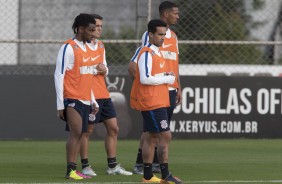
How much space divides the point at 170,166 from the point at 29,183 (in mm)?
2994

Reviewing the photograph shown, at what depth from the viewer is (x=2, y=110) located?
19625mm

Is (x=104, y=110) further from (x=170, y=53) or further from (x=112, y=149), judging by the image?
(x=170, y=53)

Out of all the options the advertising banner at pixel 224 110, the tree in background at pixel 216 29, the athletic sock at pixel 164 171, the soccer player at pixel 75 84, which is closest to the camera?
the athletic sock at pixel 164 171

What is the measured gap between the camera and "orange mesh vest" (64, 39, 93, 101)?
13.6m

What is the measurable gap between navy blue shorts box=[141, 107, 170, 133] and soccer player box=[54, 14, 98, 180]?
40.6 inches

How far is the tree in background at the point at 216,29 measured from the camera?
23250 millimetres

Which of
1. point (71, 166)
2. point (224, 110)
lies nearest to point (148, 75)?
point (71, 166)

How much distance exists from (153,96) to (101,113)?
5.28ft

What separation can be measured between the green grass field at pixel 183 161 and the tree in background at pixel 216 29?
3.93 meters

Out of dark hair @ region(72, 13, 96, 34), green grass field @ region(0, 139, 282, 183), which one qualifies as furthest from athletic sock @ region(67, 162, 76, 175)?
dark hair @ region(72, 13, 96, 34)

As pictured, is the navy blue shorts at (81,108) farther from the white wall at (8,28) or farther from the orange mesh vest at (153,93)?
the white wall at (8,28)

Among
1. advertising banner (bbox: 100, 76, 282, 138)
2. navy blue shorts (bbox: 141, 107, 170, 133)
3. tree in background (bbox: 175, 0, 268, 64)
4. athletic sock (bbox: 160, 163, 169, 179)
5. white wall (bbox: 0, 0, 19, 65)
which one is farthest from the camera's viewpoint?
tree in background (bbox: 175, 0, 268, 64)

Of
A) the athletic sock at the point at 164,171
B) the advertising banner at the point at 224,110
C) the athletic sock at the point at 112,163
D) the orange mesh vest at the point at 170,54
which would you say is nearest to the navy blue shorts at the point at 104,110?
the athletic sock at the point at 112,163

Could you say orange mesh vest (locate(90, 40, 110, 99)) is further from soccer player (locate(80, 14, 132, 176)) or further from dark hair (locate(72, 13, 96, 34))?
dark hair (locate(72, 13, 96, 34))
